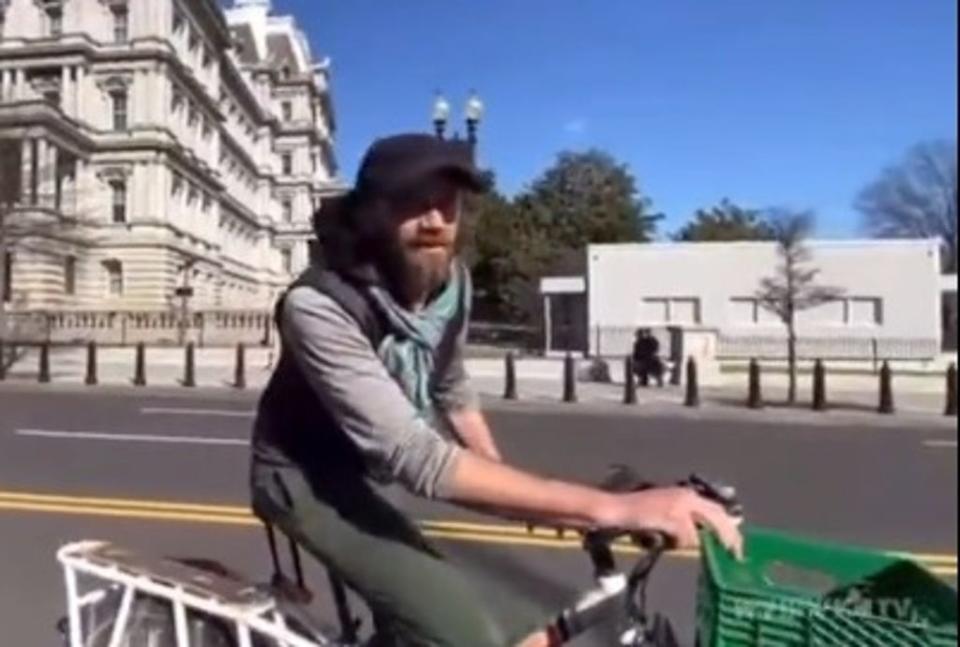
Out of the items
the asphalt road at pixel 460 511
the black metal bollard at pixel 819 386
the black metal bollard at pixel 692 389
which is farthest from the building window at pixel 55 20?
the black metal bollard at pixel 692 389

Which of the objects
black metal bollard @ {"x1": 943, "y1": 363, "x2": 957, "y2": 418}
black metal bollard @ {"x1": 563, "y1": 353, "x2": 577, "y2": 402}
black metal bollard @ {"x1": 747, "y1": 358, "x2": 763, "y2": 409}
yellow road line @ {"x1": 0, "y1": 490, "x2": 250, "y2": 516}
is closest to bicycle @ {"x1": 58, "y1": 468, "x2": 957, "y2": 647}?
black metal bollard @ {"x1": 943, "y1": 363, "x2": 957, "y2": 418}

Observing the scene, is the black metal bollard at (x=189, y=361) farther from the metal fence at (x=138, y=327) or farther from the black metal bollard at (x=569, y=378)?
the black metal bollard at (x=569, y=378)

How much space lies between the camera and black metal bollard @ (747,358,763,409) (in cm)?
228

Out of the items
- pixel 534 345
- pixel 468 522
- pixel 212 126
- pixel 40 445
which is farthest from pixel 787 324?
pixel 40 445

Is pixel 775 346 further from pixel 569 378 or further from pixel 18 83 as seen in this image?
pixel 18 83

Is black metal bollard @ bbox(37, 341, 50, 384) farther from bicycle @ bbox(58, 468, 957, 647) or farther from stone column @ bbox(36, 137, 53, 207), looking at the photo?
bicycle @ bbox(58, 468, 957, 647)

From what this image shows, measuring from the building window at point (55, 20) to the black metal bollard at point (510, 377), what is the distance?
0.87 meters

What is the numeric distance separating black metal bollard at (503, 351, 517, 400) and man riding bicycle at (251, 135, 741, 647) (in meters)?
0.78

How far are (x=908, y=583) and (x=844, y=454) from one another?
3.25 metres

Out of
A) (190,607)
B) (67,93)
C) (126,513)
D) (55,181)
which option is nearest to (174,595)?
(190,607)

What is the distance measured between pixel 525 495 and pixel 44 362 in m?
1.55

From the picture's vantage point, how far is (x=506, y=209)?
4.46 feet

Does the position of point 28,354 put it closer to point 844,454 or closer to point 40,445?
point 40,445

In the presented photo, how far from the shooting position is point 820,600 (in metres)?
0.72
